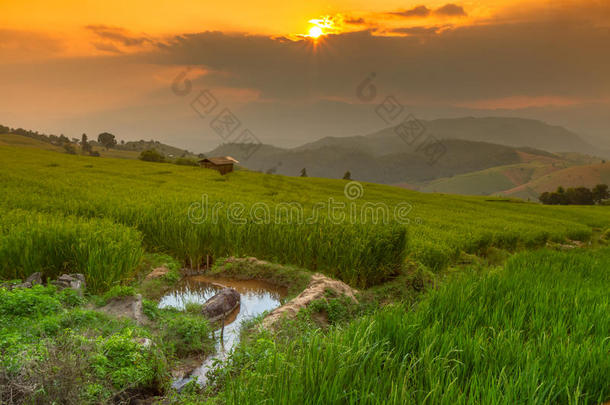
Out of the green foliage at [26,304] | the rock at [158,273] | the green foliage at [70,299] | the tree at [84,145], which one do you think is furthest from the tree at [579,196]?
the tree at [84,145]

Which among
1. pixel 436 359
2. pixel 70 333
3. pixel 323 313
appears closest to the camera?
pixel 436 359

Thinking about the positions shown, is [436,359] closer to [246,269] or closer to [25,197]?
[246,269]

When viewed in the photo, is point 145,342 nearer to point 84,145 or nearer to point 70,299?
point 70,299

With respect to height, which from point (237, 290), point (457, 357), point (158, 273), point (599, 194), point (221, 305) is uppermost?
point (457, 357)

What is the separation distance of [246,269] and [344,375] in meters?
7.11

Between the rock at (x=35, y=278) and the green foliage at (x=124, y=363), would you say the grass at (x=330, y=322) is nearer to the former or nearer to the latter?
the green foliage at (x=124, y=363)

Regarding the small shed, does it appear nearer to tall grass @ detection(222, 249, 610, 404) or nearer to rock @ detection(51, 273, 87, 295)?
rock @ detection(51, 273, 87, 295)

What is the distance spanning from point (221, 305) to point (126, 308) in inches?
75.0

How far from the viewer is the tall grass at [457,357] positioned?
305cm

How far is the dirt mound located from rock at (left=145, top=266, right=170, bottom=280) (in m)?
4.07

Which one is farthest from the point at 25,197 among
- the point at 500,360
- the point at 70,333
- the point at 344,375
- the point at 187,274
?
the point at 500,360

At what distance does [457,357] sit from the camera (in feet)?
12.5

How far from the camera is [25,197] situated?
16.8 meters

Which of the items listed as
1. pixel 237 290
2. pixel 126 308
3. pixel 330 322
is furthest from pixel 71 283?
pixel 330 322
